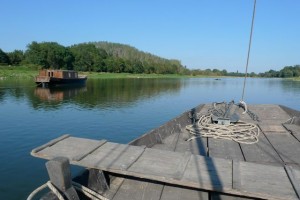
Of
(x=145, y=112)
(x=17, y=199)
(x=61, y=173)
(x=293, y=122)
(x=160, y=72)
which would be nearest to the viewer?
(x=61, y=173)

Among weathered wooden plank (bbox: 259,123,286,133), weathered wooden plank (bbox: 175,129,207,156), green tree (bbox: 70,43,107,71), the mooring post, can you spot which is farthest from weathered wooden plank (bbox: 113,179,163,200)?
green tree (bbox: 70,43,107,71)

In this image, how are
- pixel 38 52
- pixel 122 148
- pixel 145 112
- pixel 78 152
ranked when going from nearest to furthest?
1. pixel 78 152
2. pixel 122 148
3. pixel 145 112
4. pixel 38 52

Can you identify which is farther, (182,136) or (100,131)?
(100,131)

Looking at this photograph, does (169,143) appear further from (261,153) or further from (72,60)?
(72,60)

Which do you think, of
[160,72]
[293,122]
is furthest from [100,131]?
[160,72]

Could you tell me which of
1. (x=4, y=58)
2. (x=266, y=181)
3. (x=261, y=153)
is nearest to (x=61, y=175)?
(x=266, y=181)

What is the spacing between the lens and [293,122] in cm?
985

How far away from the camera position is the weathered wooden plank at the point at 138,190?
4371mm

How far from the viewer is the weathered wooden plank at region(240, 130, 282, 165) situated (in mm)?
6051

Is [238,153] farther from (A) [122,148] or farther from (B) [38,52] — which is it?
(B) [38,52]

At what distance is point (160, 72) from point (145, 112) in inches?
4745

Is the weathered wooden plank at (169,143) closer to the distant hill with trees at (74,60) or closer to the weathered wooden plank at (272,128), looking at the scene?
the weathered wooden plank at (272,128)

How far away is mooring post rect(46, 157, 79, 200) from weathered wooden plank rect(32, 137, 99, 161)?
1.50ft

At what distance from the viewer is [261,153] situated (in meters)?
6.53
